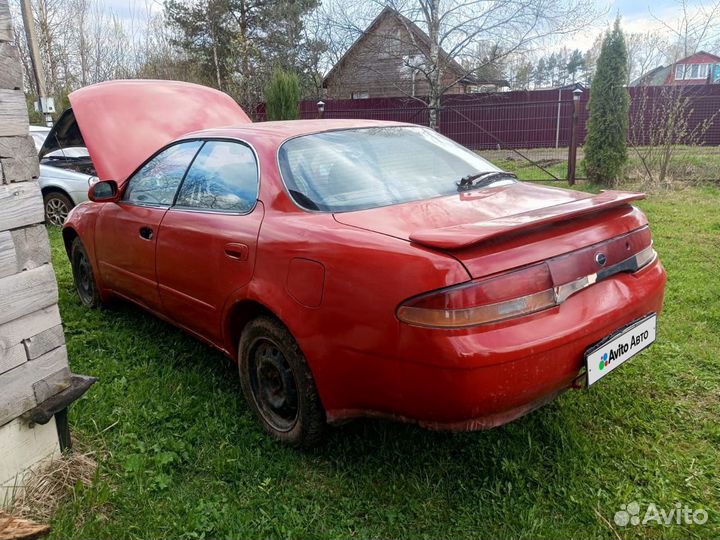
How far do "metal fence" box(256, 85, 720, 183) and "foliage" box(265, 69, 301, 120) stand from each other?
1.98 meters

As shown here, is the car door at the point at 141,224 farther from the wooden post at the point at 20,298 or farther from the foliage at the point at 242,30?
the foliage at the point at 242,30

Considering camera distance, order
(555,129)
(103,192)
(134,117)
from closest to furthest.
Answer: (103,192)
(134,117)
(555,129)

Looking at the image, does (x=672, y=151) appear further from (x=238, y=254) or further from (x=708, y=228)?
(x=238, y=254)

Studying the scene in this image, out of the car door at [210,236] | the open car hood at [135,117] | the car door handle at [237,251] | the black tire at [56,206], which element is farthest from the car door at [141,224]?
the black tire at [56,206]

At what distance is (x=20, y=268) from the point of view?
224 cm

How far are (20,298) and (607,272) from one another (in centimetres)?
239

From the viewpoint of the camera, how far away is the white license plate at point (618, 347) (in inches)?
83.1

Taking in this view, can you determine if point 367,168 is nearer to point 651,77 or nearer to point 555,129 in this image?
point 555,129

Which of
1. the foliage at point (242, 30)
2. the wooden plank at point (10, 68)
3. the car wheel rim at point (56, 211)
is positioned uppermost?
the foliage at point (242, 30)

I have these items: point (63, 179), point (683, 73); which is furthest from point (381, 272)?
point (683, 73)

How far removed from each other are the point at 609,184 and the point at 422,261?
9.44 meters

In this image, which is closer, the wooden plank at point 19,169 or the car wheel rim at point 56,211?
the wooden plank at point 19,169

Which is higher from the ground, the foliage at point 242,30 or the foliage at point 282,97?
the foliage at point 242,30

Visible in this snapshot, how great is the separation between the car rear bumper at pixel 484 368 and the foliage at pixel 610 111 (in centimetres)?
881
